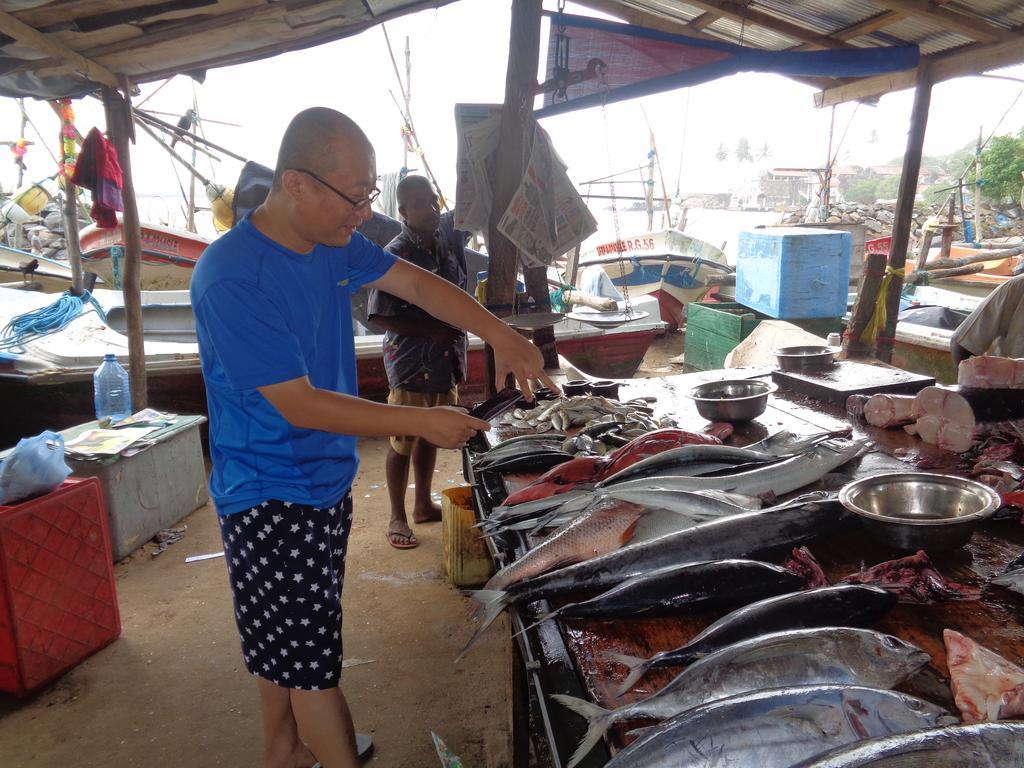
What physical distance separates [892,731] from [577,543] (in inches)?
40.8

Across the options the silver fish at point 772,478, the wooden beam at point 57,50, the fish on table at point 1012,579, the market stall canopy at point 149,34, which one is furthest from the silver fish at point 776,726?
the wooden beam at point 57,50

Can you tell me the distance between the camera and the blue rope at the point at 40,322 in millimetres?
7582

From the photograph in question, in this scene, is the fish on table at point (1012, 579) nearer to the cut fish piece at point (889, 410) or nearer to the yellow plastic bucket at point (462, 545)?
the cut fish piece at point (889, 410)

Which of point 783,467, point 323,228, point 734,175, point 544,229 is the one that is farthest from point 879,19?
point 734,175

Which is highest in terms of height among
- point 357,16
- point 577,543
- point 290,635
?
point 357,16

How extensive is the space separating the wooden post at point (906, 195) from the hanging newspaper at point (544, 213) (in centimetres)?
450

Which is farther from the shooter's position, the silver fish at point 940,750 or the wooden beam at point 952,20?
the wooden beam at point 952,20

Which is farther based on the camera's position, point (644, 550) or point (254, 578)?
point (254, 578)

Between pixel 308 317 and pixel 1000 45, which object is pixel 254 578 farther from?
pixel 1000 45

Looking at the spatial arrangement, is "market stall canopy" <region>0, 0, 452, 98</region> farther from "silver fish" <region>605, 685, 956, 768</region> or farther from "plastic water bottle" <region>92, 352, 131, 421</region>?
"silver fish" <region>605, 685, 956, 768</region>

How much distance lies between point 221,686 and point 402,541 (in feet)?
5.83

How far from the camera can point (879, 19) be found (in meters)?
5.50

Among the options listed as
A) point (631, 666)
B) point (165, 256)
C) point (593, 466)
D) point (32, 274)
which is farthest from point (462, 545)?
point (32, 274)

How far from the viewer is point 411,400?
502 cm
